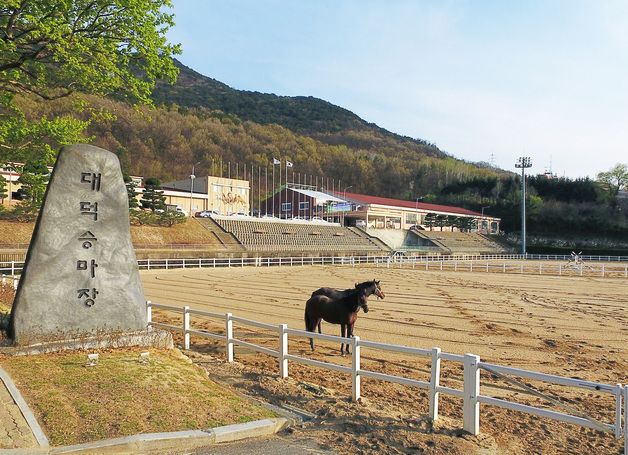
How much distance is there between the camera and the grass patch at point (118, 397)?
6.21 meters

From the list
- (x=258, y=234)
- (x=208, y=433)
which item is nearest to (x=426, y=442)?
(x=208, y=433)

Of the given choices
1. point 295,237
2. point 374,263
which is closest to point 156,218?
point 295,237

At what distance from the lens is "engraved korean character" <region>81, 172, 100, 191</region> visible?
9.82 metres

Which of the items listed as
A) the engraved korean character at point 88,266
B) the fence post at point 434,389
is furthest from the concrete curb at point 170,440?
the engraved korean character at point 88,266

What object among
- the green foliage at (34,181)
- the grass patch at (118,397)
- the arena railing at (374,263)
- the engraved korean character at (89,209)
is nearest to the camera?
the grass patch at (118,397)

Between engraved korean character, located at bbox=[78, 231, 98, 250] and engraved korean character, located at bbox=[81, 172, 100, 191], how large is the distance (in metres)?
0.85

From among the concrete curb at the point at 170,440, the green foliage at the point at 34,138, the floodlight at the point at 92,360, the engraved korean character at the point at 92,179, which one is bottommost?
the concrete curb at the point at 170,440

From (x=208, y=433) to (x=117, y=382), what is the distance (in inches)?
83.6

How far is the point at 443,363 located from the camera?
11188 mm

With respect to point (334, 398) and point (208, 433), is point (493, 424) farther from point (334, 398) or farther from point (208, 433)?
point (208, 433)

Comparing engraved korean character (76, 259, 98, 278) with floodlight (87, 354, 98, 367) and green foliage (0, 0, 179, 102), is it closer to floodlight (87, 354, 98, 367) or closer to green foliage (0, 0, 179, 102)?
floodlight (87, 354, 98, 367)

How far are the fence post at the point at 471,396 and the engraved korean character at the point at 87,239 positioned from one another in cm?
692

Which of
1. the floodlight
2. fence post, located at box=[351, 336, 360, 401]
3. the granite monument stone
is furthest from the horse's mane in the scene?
the floodlight

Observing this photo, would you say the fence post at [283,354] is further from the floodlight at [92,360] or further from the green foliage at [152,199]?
the green foliage at [152,199]
